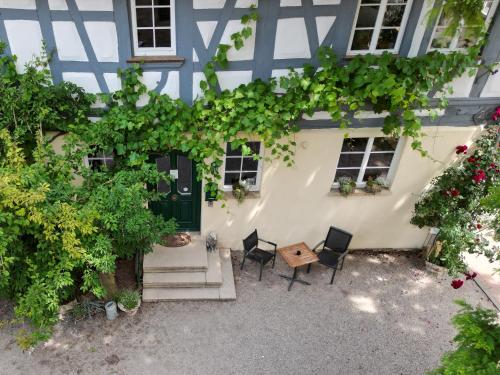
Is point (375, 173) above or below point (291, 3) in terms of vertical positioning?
below

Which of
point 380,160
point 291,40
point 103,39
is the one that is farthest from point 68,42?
point 380,160

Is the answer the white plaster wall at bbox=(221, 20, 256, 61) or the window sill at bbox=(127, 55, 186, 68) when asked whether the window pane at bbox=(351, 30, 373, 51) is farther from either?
the window sill at bbox=(127, 55, 186, 68)

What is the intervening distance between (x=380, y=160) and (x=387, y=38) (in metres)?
2.42

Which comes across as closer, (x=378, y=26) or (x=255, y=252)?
(x=378, y=26)

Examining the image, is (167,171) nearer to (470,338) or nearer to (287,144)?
(287,144)

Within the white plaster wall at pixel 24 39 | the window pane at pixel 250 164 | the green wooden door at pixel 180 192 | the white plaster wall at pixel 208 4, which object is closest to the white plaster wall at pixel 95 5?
the white plaster wall at pixel 24 39

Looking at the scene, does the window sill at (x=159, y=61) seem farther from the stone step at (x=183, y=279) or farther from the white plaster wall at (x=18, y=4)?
the stone step at (x=183, y=279)

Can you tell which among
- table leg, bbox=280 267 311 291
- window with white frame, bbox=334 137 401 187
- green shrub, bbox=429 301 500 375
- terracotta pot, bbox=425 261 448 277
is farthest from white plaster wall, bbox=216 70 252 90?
terracotta pot, bbox=425 261 448 277

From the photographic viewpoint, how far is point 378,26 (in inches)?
269

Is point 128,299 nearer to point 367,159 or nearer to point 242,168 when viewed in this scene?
point 242,168

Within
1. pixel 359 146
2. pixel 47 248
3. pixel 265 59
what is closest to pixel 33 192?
Answer: pixel 47 248

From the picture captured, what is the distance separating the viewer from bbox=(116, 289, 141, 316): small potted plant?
7.41 metres

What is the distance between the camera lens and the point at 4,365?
669 centimetres

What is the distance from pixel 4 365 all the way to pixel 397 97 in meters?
7.11
